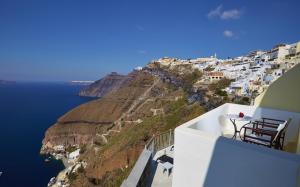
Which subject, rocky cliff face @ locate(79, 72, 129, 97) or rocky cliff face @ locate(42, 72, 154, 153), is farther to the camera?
rocky cliff face @ locate(79, 72, 129, 97)

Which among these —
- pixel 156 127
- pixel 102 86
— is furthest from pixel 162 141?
pixel 102 86

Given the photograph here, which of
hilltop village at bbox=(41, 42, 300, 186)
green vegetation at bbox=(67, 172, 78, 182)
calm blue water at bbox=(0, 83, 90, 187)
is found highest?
hilltop village at bbox=(41, 42, 300, 186)

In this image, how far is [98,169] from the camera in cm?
2661

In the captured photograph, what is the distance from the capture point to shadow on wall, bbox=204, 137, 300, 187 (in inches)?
84.1

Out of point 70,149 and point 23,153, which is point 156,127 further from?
point 23,153

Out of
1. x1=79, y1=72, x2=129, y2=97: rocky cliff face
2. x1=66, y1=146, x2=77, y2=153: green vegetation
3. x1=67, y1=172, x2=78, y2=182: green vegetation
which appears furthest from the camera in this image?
x1=79, y1=72, x2=129, y2=97: rocky cliff face

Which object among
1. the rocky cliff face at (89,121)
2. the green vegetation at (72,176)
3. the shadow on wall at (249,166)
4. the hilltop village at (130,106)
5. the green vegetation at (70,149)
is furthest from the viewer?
the rocky cliff face at (89,121)

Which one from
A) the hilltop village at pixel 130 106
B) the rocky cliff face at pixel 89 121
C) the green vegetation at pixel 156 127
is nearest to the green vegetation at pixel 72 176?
the hilltop village at pixel 130 106

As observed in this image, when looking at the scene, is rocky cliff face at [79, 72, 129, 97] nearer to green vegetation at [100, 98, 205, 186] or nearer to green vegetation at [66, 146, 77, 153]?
green vegetation at [66, 146, 77, 153]

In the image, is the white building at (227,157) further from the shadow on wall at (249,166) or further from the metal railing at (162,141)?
the metal railing at (162,141)

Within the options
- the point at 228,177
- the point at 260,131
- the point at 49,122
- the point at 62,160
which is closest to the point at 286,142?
the point at 260,131

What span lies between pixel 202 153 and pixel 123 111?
59720 millimetres

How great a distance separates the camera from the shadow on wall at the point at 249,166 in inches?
84.1

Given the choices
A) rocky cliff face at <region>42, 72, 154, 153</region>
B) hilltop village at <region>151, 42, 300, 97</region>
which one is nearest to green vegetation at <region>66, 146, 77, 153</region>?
rocky cliff face at <region>42, 72, 154, 153</region>
